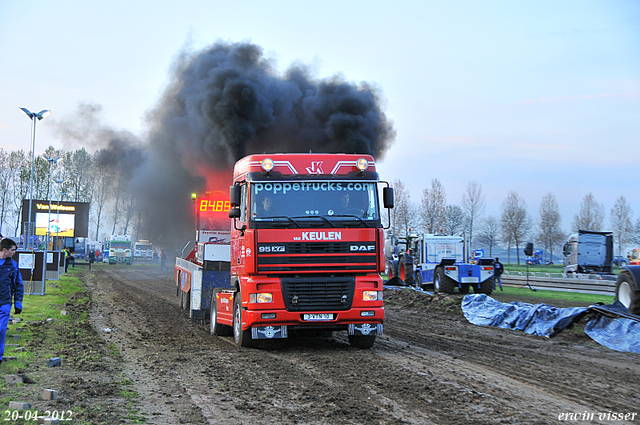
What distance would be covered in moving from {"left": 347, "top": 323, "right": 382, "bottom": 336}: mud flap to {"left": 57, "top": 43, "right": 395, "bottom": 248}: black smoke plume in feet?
49.6

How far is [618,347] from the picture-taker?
10.6 meters

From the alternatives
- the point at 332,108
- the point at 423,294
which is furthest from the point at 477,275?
the point at 332,108

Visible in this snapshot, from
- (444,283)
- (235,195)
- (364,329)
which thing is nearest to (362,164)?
(235,195)

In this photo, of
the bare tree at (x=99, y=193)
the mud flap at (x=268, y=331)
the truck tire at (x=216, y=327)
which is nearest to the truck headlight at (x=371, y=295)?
the mud flap at (x=268, y=331)

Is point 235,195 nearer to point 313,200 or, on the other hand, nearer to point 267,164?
point 267,164

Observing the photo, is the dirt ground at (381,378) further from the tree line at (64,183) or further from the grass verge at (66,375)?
the tree line at (64,183)

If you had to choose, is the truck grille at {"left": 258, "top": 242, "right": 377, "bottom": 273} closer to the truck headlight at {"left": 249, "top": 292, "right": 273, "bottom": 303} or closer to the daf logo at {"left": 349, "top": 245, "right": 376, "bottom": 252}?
the daf logo at {"left": 349, "top": 245, "right": 376, "bottom": 252}

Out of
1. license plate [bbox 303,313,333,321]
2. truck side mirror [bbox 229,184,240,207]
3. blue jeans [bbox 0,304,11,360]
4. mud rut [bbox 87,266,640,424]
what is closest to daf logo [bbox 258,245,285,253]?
truck side mirror [bbox 229,184,240,207]

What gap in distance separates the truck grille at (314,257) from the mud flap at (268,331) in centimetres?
99

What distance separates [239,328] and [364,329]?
89.2 inches

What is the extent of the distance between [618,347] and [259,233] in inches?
275

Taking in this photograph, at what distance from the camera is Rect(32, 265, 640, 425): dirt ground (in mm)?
5715

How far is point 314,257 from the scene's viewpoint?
30.7 feet

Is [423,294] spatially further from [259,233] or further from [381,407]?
[381,407]
